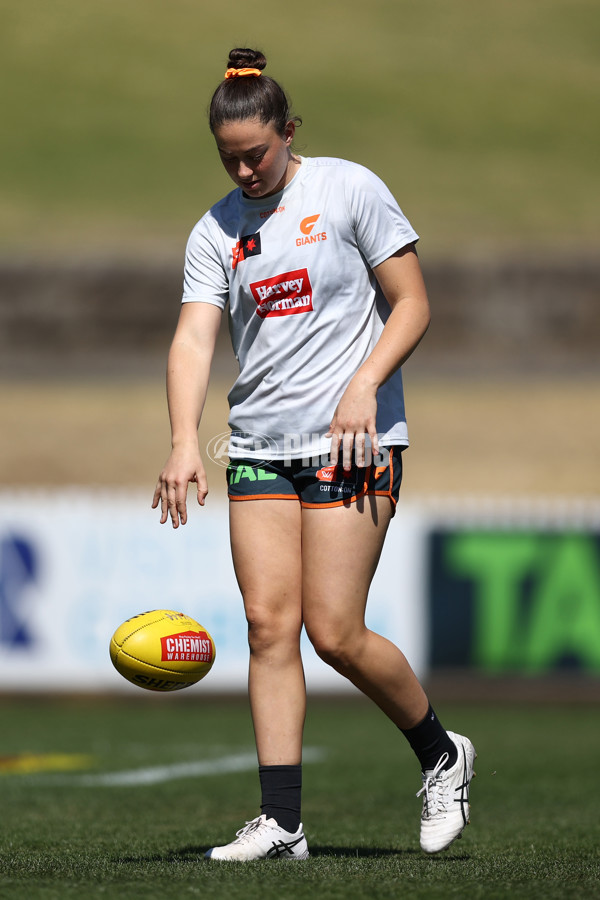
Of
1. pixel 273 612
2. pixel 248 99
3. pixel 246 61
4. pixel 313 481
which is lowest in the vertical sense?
pixel 273 612

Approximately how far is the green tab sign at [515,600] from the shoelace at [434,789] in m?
8.10

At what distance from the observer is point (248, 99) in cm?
420

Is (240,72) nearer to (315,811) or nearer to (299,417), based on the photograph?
(299,417)

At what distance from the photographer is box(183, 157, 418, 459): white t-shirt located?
14.3 feet

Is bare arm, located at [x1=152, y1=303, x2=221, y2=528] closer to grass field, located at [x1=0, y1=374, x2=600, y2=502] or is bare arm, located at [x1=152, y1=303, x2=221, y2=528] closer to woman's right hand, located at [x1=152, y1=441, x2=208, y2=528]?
woman's right hand, located at [x1=152, y1=441, x2=208, y2=528]

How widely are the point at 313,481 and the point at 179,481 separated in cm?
45

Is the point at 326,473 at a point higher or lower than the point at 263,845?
higher

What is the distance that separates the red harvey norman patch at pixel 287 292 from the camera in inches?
171

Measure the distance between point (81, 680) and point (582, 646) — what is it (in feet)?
14.3

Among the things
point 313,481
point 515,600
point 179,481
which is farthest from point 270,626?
point 515,600

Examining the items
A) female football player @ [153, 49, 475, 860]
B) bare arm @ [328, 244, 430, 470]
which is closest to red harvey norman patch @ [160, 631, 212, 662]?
female football player @ [153, 49, 475, 860]

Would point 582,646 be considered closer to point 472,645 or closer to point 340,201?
point 472,645

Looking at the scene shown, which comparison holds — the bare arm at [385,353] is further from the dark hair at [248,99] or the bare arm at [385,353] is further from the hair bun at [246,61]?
the hair bun at [246,61]

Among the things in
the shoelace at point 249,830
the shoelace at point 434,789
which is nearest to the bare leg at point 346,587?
the shoelace at point 434,789
